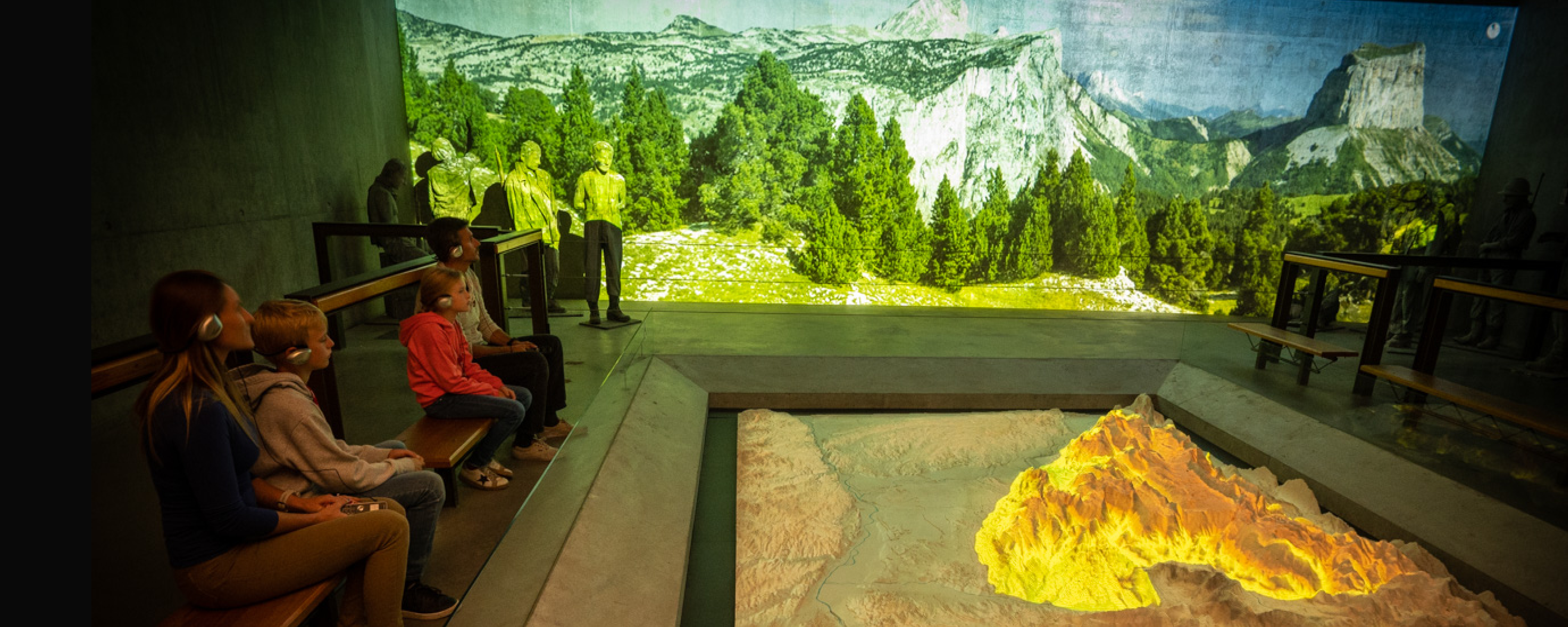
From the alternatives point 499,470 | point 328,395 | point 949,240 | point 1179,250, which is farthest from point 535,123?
point 1179,250

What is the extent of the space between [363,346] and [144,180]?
5.65 ft

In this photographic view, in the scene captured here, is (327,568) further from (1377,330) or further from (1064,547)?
(1377,330)

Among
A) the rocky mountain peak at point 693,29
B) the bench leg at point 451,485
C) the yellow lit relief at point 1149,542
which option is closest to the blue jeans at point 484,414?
the bench leg at point 451,485

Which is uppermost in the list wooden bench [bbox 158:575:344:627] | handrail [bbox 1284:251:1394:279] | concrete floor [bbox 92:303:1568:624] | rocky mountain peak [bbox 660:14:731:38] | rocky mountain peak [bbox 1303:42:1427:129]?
rocky mountain peak [bbox 660:14:731:38]

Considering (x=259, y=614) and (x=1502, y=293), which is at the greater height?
(x=1502, y=293)

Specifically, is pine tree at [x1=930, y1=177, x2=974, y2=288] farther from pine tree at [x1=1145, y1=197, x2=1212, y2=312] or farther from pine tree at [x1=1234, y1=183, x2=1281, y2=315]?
pine tree at [x1=1234, y1=183, x2=1281, y2=315]

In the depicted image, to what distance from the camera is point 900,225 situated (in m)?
9.51

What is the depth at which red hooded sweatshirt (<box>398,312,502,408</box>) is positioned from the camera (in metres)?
2.84

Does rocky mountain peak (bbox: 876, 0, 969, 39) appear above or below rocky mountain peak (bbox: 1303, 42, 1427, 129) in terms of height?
above

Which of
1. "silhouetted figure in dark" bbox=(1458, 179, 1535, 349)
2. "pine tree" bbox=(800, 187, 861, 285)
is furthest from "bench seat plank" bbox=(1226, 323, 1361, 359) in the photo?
"pine tree" bbox=(800, 187, 861, 285)

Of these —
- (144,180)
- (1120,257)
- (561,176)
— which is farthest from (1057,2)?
(144,180)

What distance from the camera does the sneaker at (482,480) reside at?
3043 millimetres

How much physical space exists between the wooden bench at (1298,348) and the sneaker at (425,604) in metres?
5.52

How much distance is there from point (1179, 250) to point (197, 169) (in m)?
10.8
